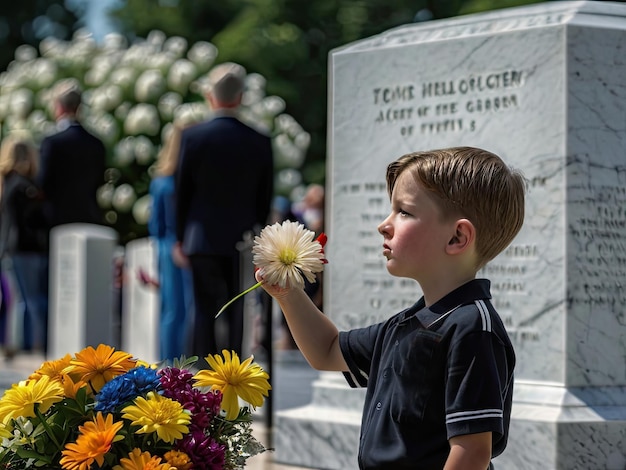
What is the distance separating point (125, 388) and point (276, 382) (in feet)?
25.1

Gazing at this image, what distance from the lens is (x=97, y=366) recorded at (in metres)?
2.89

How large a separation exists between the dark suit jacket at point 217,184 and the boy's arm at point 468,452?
5.38 meters

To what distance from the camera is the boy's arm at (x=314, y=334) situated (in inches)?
119

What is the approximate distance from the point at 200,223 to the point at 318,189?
6.53 m

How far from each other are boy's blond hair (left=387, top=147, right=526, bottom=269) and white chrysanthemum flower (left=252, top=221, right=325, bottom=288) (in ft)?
0.90

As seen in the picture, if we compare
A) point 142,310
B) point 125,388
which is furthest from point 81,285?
point 125,388

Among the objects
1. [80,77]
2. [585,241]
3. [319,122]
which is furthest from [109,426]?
[319,122]

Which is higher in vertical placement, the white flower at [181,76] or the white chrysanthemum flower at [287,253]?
the white flower at [181,76]

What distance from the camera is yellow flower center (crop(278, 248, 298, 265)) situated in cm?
278

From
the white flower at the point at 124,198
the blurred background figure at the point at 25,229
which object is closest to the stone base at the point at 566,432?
the blurred background figure at the point at 25,229

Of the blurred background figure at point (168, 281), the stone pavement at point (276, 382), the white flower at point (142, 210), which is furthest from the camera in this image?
the white flower at point (142, 210)

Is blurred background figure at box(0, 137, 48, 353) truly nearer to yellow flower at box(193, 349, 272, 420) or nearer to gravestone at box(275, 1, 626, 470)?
gravestone at box(275, 1, 626, 470)

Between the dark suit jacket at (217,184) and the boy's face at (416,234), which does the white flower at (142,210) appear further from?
the boy's face at (416,234)

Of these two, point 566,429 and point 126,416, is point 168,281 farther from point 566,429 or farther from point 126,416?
point 126,416
